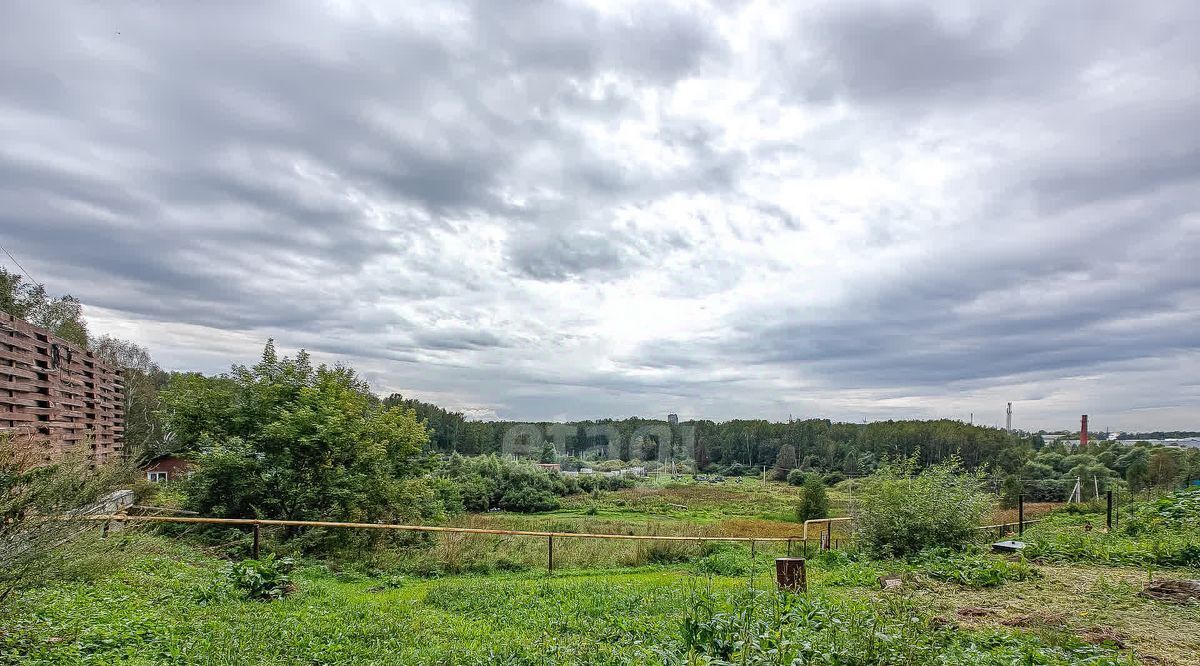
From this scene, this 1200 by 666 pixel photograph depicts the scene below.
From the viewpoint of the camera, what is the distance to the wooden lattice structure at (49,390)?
9.91m

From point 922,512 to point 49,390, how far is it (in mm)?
18346

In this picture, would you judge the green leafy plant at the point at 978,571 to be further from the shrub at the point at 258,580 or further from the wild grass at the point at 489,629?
the shrub at the point at 258,580

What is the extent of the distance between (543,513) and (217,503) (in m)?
31.0

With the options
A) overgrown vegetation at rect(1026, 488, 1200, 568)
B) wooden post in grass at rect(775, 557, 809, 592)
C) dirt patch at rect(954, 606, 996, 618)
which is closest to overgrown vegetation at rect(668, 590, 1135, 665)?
wooden post in grass at rect(775, 557, 809, 592)

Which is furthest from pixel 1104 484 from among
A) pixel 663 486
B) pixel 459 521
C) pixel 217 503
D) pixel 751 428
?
pixel 751 428

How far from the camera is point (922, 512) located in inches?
472

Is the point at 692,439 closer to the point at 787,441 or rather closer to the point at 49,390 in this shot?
the point at 787,441

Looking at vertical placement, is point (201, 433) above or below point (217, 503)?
above

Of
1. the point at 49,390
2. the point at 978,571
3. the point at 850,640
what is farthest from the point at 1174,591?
the point at 49,390

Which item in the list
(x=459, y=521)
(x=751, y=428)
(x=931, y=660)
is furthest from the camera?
(x=751, y=428)

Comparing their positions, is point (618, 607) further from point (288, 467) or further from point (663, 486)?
point (663, 486)

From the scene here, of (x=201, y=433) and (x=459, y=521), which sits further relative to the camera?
(x=459, y=521)

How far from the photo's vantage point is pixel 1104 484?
142ft

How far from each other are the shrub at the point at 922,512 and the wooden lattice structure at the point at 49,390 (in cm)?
1362
